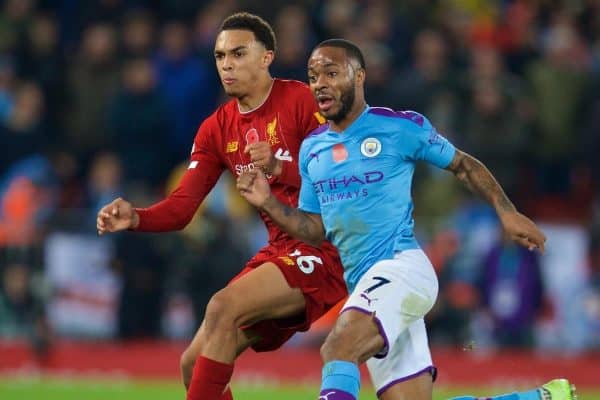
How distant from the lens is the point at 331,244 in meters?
8.66

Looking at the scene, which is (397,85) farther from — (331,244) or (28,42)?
(331,244)

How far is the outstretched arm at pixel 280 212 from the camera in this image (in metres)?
7.96

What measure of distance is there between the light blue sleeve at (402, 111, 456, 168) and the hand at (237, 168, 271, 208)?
0.80 meters

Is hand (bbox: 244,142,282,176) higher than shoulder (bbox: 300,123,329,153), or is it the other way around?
shoulder (bbox: 300,123,329,153)

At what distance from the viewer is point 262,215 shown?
881 cm

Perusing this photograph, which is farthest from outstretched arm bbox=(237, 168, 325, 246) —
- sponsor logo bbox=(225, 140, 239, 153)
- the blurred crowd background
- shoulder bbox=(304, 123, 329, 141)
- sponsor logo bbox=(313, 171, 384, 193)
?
the blurred crowd background

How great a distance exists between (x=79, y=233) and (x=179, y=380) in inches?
90.2

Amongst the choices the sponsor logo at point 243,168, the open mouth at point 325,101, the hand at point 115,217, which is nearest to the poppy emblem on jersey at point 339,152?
→ the open mouth at point 325,101

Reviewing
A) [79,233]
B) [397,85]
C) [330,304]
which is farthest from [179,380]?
[330,304]

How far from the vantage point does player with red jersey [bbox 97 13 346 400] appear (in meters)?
8.22

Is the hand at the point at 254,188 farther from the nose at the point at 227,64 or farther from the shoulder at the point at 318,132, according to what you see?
the nose at the point at 227,64

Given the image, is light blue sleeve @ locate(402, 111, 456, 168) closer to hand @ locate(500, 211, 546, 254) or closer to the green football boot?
hand @ locate(500, 211, 546, 254)

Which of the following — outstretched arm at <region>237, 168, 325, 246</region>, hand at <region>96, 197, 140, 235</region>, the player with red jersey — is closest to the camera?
outstretched arm at <region>237, 168, 325, 246</region>

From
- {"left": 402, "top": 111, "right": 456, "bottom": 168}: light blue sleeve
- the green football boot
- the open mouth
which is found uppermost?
the open mouth
